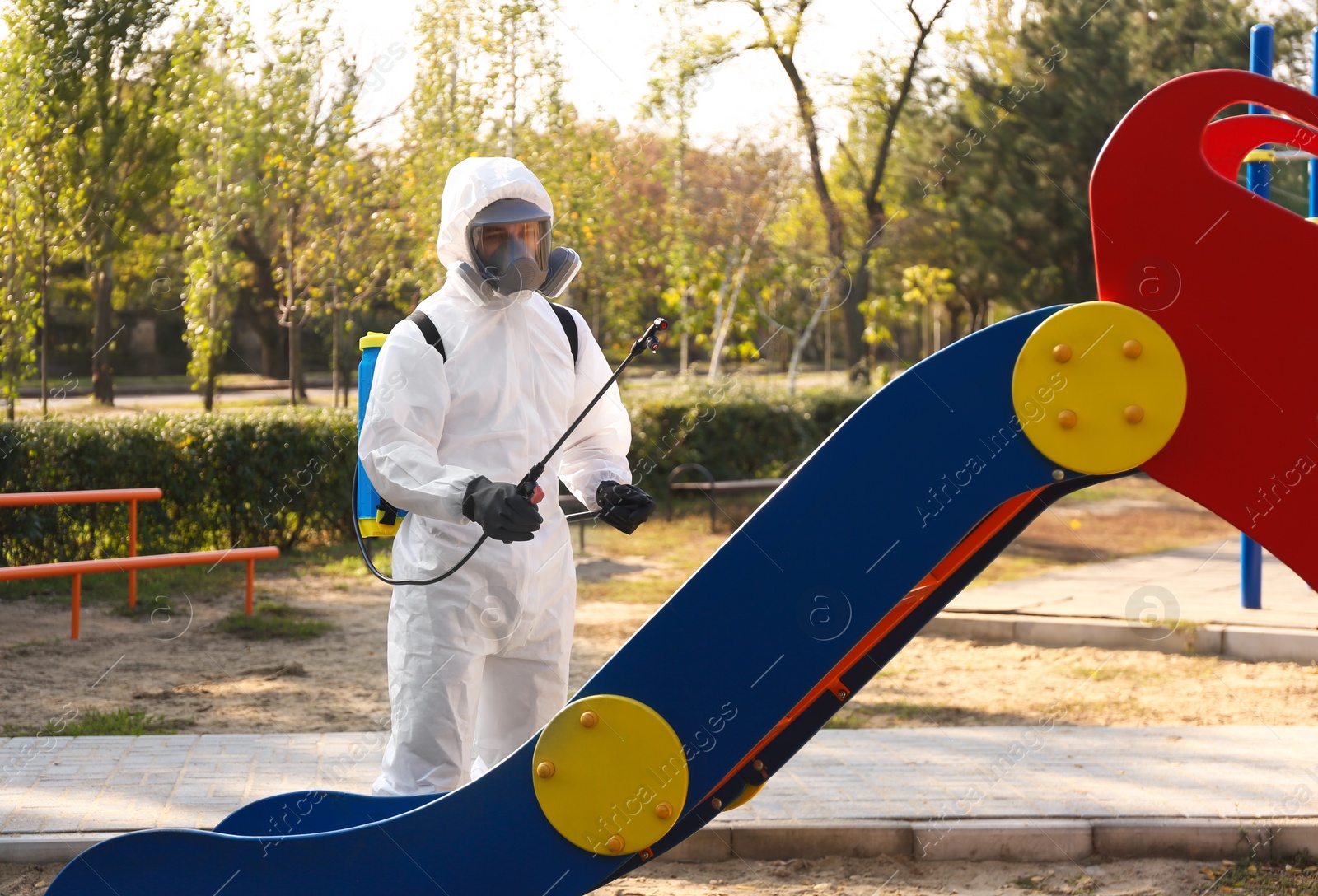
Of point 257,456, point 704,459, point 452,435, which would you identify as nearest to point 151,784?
point 452,435

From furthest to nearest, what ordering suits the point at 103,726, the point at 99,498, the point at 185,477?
the point at 185,477, the point at 99,498, the point at 103,726

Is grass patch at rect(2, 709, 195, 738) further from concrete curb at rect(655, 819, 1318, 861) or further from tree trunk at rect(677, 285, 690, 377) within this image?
tree trunk at rect(677, 285, 690, 377)

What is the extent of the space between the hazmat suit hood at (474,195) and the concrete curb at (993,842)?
1990 mm

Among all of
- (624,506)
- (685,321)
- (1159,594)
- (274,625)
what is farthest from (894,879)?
(685,321)

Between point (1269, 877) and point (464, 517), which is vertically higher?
point (464, 517)

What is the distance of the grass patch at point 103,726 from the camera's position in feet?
16.8

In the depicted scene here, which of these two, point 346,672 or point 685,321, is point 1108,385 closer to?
point 346,672

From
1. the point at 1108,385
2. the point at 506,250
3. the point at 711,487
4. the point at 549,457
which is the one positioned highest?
the point at 506,250

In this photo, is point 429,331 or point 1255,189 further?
point 1255,189

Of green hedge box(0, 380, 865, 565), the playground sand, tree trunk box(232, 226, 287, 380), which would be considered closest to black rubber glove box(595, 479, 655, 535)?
the playground sand

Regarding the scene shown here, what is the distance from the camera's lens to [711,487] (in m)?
11.3

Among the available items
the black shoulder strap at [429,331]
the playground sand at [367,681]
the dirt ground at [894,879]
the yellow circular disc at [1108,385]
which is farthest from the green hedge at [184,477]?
the yellow circular disc at [1108,385]

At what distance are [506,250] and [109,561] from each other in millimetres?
5193

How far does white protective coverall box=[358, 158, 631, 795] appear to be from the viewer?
274 cm
